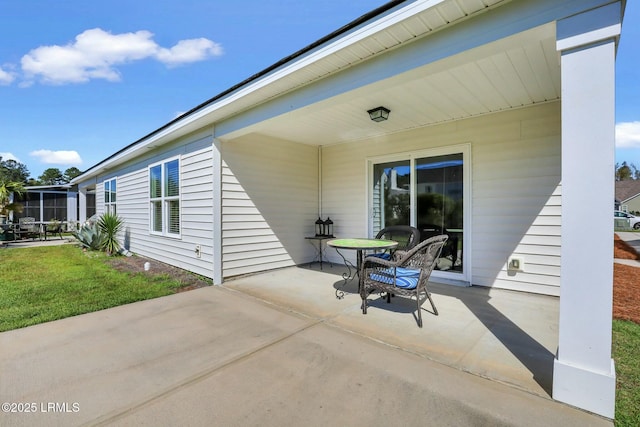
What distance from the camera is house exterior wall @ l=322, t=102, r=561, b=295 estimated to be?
383 cm

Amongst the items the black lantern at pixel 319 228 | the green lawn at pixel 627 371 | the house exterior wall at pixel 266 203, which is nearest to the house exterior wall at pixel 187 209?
the house exterior wall at pixel 266 203

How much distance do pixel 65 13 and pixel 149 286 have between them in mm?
5751

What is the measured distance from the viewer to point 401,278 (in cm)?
318

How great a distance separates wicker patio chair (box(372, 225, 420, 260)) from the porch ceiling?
174 centimetres

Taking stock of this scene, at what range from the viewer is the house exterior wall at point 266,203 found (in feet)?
16.4

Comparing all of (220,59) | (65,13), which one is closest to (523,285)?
(220,59)

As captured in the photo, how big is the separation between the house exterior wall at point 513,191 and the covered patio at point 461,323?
29cm

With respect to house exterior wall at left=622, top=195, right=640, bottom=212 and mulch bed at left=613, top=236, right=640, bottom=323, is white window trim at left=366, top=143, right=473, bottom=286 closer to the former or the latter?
mulch bed at left=613, top=236, right=640, bottom=323

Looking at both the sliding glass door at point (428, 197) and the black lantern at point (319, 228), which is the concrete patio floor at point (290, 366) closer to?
the sliding glass door at point (428, 197)

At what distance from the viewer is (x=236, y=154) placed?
16.7 feet

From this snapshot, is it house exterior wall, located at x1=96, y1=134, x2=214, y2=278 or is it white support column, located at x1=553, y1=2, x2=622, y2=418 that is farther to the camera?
house exterior wall, located at x1=96, y1=134, x2=214, y2=278

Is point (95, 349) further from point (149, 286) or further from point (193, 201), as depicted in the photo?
point (193, 201)

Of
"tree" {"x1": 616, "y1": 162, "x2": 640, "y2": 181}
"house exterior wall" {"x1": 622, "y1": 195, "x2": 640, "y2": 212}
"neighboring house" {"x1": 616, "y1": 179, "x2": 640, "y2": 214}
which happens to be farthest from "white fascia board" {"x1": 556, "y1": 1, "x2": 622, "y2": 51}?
"tree" {"x1": 616, "y1": 162, "x2": 640, "y2": 181}

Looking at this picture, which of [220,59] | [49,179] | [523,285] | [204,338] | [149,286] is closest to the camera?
[204,338]
